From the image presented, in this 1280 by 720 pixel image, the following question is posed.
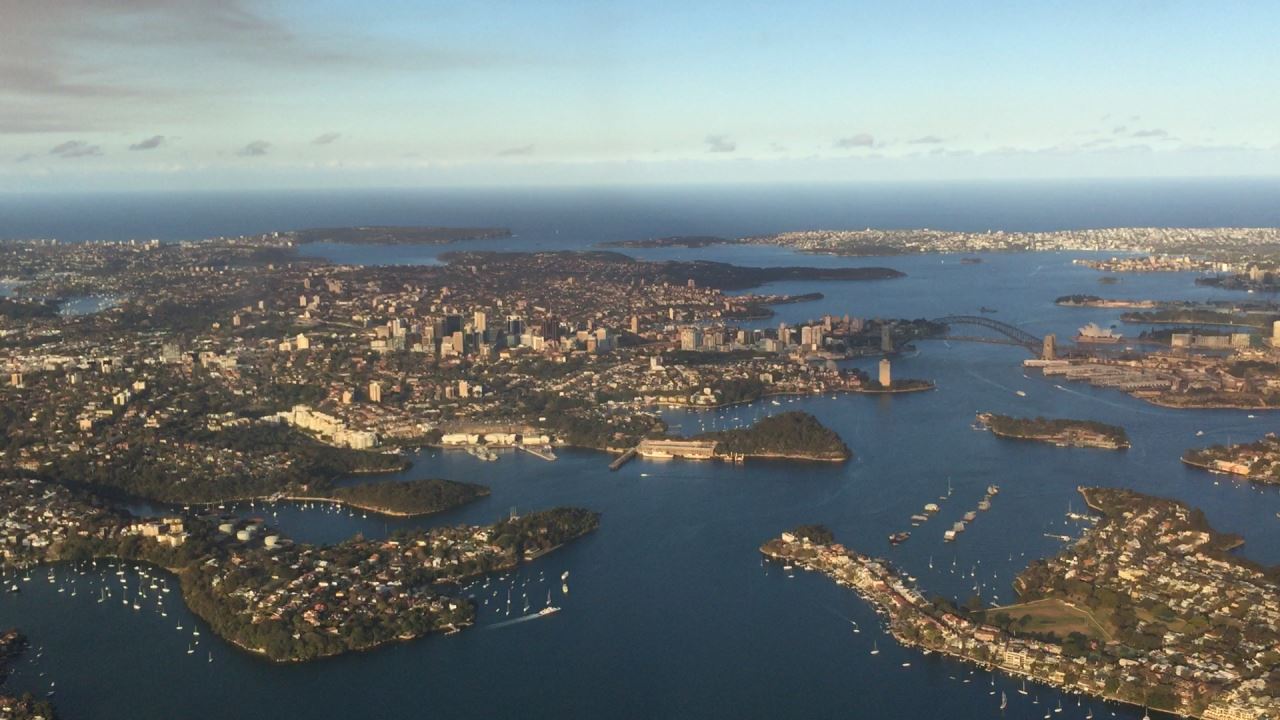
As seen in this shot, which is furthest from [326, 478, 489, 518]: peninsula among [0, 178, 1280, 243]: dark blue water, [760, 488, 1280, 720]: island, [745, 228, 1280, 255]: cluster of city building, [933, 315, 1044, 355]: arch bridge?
[0, 178, 1280, 243]: dark blue water

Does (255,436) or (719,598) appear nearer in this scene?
(719,598)

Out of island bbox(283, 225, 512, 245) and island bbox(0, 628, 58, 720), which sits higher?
island bbox(283, 225, 512, 245)

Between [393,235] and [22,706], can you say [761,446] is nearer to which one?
[22,706]

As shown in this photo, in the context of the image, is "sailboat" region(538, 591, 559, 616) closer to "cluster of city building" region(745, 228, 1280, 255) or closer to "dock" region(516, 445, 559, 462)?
"dock" region(516, 445, 559, 462)

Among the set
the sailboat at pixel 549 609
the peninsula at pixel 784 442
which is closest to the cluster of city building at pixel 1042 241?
the peninsula at pixel 784 442

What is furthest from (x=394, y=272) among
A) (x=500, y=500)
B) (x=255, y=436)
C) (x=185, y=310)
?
(x=500, y=500)

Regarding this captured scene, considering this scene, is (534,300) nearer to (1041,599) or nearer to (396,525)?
(396,525)

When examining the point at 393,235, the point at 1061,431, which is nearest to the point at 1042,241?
the point at 393,235
